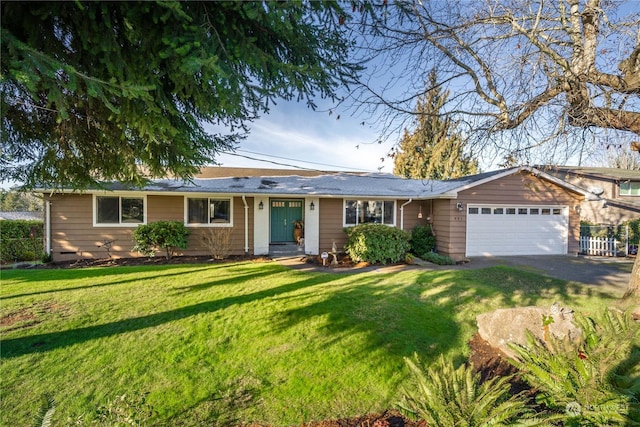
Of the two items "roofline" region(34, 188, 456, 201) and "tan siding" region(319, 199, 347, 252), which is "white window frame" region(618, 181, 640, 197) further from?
"tan siding" region(319, 199, 347, 252)

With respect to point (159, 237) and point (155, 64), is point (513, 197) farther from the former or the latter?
point (159, 237)

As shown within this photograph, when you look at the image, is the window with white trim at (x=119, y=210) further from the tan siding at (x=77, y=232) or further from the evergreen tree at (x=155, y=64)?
the evergreen tree at (x=155, y=64)

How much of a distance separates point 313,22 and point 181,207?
32.5 feet

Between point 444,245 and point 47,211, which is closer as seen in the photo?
point 47,211

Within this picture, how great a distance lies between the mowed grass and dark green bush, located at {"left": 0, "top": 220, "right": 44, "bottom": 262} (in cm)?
419

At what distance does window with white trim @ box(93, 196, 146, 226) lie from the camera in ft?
35.3

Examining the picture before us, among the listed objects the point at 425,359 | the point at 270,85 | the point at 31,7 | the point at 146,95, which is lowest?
the point at 425,359

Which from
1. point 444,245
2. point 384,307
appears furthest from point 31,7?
point 444,245

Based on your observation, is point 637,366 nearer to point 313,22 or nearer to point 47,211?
point 313,22

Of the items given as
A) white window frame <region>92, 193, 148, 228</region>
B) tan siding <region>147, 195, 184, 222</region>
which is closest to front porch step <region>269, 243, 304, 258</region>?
tan siding <region>147, 195, 184, 222</region>

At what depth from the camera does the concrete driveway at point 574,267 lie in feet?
27.1

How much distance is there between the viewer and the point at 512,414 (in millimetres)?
2262

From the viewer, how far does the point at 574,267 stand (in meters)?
9.98

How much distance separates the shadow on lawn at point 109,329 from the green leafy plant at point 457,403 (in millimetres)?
3993
